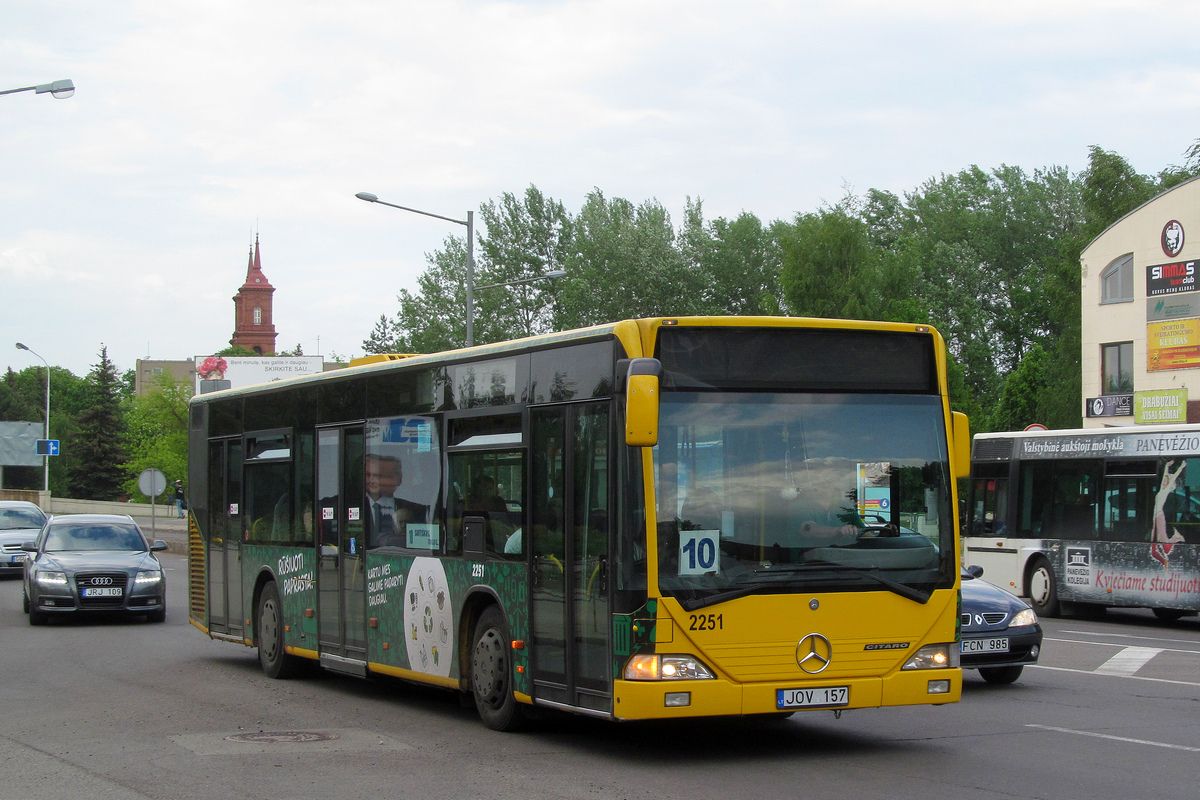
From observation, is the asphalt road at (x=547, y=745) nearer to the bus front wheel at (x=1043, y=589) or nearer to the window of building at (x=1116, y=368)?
the bus front wheel at (x=1043, y=589)

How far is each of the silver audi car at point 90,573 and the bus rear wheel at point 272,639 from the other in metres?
6.62

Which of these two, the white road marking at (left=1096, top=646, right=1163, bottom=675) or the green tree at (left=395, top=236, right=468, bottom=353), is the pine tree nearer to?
the green tree at (left=395, top=236, right=468, bottom=353)

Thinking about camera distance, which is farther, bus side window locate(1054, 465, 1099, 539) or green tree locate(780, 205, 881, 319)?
green tree locate(780, 205, 881, 319)

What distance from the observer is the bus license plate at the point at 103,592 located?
20406 millimetres

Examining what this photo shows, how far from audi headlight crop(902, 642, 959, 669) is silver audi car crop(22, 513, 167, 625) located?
14.7m

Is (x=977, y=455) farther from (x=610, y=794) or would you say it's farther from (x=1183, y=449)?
(x=610, y=794)

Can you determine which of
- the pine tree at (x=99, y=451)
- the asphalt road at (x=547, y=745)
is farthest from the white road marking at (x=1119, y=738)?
the pine tree at (x=99, y=451)

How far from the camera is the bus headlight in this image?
27.5 ft

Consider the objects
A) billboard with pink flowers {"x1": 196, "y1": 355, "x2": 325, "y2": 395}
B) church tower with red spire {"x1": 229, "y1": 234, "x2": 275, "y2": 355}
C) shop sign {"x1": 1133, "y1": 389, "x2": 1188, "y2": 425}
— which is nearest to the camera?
shop sign {"x1": 1133, "y1": 389, "x2": 1188, "y2": 425}

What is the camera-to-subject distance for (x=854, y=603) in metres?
8.81

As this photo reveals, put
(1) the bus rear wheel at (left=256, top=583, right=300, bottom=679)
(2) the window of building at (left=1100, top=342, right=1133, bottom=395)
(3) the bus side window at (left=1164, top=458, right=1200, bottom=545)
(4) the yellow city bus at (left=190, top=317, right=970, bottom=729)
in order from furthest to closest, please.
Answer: (2) the window of building at (left=1100, top=342, right=1133, bottom=395) → (3) the bus side window at (left=1164, top=458, right=1200, bottom=545) → (1) the bus rear wheel at (left=256, top=583, right=300, bottom=679) → (4) the yellow city bus at (left=190, top=317, right=970, bottom=729)

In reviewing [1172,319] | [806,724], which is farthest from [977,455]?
[1172,319]

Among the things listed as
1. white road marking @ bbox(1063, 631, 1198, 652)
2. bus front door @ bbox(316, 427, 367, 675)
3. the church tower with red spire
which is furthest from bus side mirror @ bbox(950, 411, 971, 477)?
the church tower with red spire

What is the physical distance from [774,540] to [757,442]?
62 centimetres
